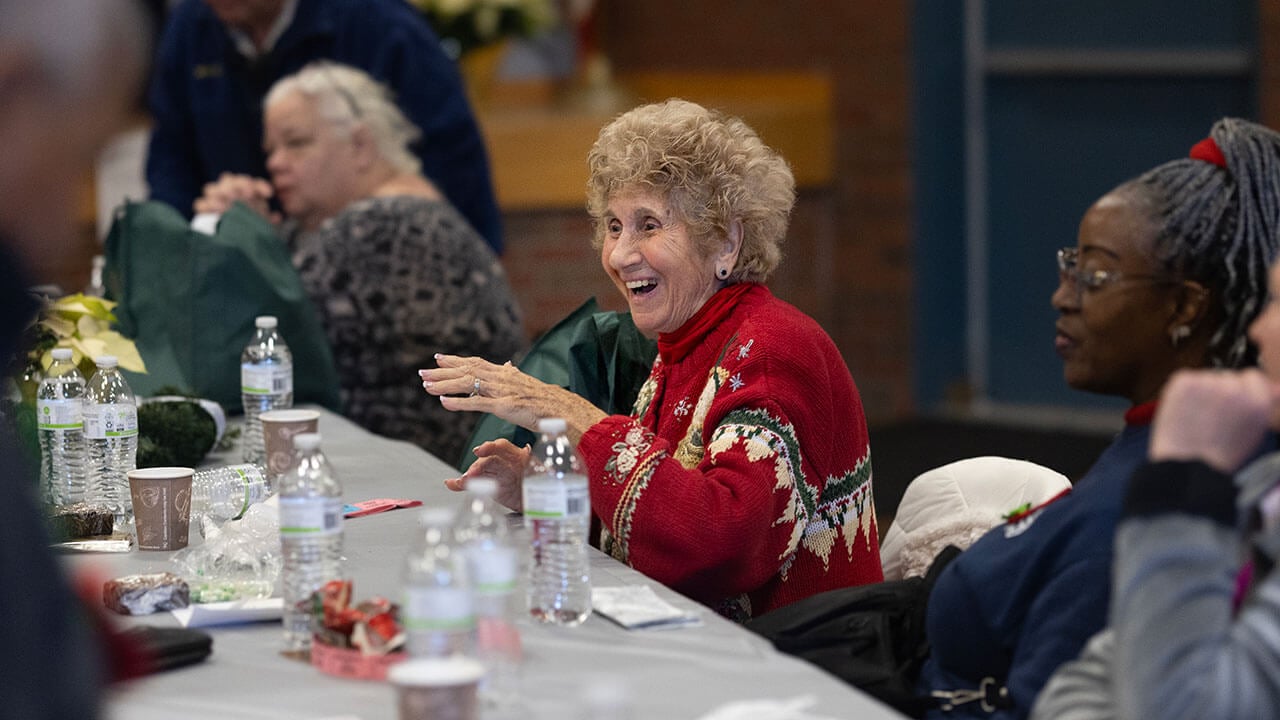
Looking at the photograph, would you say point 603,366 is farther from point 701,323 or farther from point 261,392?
point 261,392

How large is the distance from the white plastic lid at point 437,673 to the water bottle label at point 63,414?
1.34m

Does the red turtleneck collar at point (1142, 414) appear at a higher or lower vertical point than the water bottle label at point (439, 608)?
higher

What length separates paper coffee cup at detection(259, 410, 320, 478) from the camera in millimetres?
2621

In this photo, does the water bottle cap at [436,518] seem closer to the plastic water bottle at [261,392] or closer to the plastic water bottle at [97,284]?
the plastic water bottle at [261,392]

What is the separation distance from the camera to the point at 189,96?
500 centimetres

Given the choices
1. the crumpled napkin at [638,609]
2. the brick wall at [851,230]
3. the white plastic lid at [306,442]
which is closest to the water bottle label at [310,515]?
the white plastic lid at [306,442]

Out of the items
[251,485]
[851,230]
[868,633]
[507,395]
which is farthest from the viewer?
[851,230]

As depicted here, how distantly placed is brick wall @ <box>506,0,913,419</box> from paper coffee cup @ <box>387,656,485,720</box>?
5.17 meters

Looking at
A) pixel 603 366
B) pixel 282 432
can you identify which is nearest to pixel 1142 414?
pixel 603 366

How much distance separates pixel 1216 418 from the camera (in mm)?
1477

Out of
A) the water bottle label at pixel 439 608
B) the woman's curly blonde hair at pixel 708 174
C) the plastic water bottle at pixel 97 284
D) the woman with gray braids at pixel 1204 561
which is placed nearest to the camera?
the woman with gray braids at pixel 1204 561

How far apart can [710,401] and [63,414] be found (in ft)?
3.52

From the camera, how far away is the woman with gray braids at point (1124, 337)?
175 cm

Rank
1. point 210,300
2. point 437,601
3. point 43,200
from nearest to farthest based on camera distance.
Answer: point 43,200, point 437,601, point 210,300
